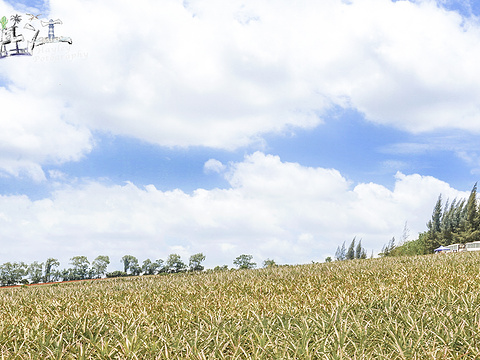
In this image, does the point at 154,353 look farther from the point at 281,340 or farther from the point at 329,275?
the point at 329,275

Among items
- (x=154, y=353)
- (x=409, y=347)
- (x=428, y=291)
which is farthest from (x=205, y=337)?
(x=428, y=291)

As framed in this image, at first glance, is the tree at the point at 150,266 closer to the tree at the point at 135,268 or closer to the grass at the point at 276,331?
the tree at the point at 135,268

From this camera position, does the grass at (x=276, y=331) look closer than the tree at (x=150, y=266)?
Yes

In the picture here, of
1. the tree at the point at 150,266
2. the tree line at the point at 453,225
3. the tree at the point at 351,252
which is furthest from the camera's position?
the tree at the point at 351,252

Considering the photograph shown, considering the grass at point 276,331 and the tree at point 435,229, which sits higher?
the tree at point 435,229

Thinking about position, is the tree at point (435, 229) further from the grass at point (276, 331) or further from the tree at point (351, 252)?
the grass at point (276, 331)

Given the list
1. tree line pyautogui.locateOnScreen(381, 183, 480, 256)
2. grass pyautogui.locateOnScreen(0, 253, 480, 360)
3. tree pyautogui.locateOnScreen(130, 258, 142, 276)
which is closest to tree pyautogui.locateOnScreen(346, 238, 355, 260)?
tree line pyautogui.locateOnScreen(381, 183, 480, 256)

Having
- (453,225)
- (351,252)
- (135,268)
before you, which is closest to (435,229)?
(453,225)

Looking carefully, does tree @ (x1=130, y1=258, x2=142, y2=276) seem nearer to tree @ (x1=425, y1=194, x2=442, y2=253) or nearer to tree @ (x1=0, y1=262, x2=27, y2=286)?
tree @ (x1=0, y1=262, x2=27, y2=286)

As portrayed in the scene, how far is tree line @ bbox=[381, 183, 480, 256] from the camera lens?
172 ft

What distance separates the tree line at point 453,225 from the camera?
5253 centimetres

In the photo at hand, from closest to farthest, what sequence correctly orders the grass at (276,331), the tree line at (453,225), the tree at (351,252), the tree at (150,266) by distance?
the grass at (276,331) < the tree at (150,266) < the tree line at (453,225) < the tree at (351,252)

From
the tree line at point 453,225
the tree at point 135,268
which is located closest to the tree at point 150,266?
the tree at point 135,268

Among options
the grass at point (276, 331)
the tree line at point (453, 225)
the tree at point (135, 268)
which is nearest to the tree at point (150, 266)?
the tree at point (135, 268)
